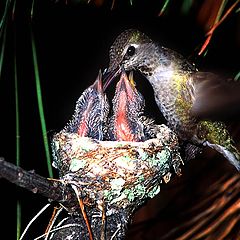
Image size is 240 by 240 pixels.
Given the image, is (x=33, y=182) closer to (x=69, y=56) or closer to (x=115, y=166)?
(x=115, y=166)

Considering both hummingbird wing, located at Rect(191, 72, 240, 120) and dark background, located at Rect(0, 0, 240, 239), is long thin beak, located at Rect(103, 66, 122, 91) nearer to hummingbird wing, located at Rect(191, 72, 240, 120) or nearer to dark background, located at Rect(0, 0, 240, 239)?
hummingbird wing, located at Rect(191, 72, 240, 120)

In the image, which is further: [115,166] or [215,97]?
[215,97]

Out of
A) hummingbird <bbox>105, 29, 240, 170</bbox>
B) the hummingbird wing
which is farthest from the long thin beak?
the hummingbird wing

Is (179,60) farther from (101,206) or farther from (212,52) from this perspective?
(101,206)

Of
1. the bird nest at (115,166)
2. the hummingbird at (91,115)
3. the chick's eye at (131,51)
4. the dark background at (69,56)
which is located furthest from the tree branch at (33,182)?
the dark background at (69,56)

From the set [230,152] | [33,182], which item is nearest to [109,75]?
[230,152]
